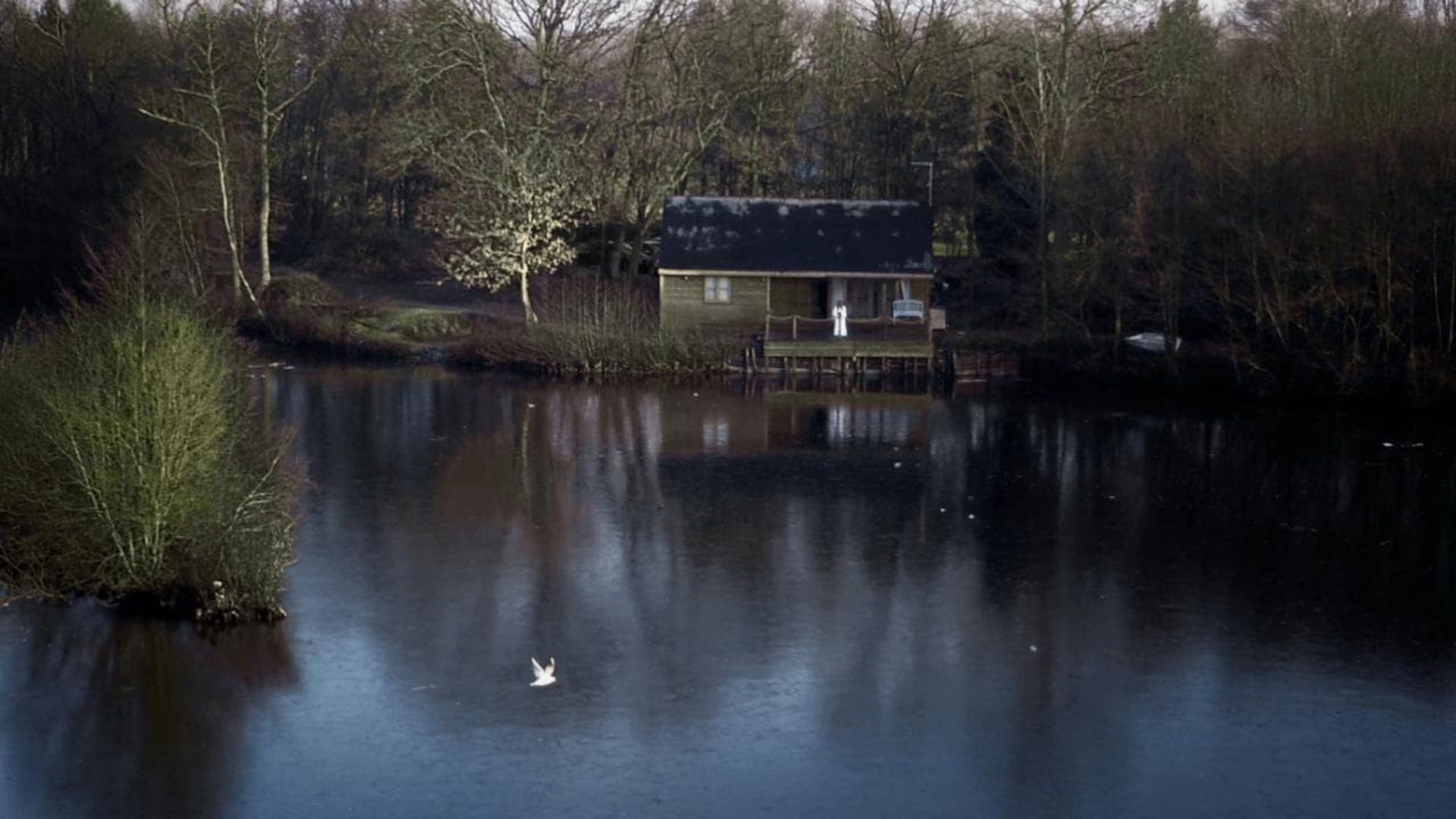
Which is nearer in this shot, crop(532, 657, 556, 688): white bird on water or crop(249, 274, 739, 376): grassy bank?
crop(532, 657, 556, 688): white bird on water

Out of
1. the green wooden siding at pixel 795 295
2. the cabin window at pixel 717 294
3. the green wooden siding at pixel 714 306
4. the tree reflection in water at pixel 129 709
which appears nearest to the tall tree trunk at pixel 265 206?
the green wooden siding at pixel 714 306

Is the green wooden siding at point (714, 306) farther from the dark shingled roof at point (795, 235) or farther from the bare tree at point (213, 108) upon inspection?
the bare tree at point (213, 108)

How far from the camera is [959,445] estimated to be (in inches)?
1033

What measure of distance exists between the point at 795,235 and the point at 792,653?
25264mm

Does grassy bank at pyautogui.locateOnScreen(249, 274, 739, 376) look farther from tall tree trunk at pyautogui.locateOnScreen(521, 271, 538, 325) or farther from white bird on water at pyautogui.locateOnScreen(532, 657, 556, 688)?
white bird on water at pyautogui.locateOnScreen(532, 657, 556, 688)

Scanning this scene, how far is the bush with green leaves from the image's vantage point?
15.2 metres

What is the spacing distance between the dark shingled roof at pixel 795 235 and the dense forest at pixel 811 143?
8.95 ft

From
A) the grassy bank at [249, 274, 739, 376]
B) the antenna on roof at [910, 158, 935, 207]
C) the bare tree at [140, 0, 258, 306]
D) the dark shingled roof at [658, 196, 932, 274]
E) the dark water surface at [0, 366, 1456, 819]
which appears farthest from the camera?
the antenna on roof at [910, 158, 935, 207]

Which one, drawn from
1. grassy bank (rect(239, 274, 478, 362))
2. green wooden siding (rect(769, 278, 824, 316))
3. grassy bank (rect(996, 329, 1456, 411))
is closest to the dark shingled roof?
green wooden siding (rect(769, 278, 824, 316))

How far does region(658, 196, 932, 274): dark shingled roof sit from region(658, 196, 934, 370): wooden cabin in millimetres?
19

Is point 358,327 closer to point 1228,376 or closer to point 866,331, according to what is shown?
point 866,331

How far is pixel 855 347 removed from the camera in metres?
35.6

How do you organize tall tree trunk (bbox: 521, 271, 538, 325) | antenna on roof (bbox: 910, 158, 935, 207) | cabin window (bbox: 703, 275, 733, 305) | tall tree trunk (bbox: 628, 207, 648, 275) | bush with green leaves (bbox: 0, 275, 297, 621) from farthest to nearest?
tall tree trunk (bbox: 628, 207, 648, 275), antenna on roof (bbox: 910, 158, 935, 207), cabin window (bbox: 703, 275, 733, 305), tall tree trunk (bbox: 521, 271, 538, 325), bush with green leaves (bbox: 0, 275, 297, 621)

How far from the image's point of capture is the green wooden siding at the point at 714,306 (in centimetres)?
3809
